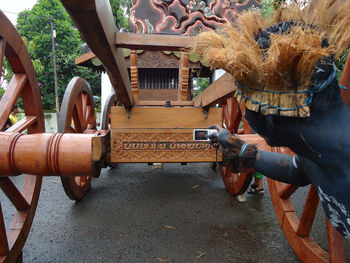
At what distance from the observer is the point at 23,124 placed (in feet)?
5.43

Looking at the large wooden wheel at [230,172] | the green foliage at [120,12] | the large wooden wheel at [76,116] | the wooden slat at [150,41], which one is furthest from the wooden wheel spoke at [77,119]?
the green foliage at [120,12]

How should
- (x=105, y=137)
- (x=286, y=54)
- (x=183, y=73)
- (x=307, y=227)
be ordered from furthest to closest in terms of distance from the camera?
(x=183, y=73) → (x=307, y=227) → (x=105, y=137) → (x=286, y=54)

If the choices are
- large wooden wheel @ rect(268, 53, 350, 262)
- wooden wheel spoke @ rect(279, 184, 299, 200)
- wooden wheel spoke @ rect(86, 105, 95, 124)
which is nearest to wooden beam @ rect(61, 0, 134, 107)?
large wooden wheel @ rect(268, 53, 350, 262)

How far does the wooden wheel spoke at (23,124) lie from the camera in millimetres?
1576

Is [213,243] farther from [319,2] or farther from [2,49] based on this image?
[2,49]

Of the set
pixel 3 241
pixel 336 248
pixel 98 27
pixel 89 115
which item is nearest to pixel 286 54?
pixel 98 27

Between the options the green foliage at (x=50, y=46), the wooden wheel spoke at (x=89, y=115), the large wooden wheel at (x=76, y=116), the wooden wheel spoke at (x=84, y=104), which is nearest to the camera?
the large wooden wheel at (x=76, y=116)

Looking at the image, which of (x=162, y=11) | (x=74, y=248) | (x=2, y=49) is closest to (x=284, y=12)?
(x=2, y=49)

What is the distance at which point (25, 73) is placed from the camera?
168 cm

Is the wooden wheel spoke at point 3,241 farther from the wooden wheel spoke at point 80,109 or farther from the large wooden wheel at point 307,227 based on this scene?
the large wooden wheel at point 307,227

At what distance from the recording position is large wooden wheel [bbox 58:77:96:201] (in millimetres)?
2189

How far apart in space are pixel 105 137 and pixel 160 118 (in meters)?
0.83

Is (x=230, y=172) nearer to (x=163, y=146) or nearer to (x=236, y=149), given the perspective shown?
(x=163, y=146)

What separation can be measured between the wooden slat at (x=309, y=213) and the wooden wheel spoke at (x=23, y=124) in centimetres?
188
